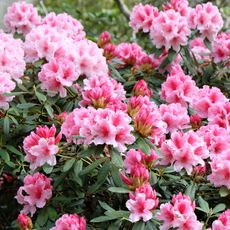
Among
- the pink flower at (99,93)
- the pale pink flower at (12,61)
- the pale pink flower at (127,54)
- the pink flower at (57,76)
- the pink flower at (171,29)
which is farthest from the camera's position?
the pale pink flower at (127,54)

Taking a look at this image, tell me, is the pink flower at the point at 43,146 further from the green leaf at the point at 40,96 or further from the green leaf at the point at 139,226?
the green leaf at the point at 139,226

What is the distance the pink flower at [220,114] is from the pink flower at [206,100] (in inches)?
0.9

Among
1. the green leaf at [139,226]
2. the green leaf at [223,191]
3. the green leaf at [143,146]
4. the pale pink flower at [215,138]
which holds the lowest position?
the green leaf at [139,226]

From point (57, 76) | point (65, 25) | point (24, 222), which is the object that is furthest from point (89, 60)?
point (24, 222)

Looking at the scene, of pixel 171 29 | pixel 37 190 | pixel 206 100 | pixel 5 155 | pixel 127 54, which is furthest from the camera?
pixel 127 54

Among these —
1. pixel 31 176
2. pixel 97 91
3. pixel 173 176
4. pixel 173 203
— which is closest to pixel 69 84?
pixel 97 91

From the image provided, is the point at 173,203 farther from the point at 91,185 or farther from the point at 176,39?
the point at 176,39

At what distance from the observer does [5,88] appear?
229cm

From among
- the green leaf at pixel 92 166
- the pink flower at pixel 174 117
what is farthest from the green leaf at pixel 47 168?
the pink flower at pixel 174 117

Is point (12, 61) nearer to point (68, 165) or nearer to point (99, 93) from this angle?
point (99, 93)

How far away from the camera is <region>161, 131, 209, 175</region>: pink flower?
1966mm

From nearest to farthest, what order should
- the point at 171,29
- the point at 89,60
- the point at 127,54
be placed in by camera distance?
1. the point at 89,60
2. the point at 171,29
3. the point at 127,54

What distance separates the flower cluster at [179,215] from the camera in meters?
1.78

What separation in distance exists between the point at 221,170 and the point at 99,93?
0.54 m
